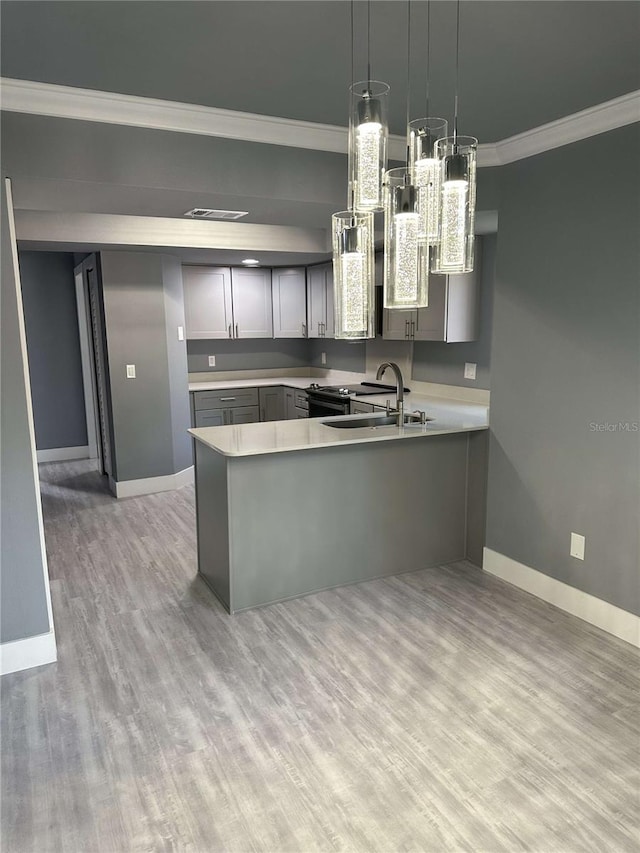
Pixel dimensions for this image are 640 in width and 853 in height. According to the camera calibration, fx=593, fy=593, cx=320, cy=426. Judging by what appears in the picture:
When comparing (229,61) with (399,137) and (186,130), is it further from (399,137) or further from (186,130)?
(399,137)

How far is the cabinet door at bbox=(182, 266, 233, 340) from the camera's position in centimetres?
618

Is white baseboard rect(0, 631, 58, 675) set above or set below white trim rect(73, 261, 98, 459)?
below

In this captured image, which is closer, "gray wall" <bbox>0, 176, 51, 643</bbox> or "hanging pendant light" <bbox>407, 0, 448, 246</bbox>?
"hanging pendant light" <bbox>407, 0, 448, 246</bbox>

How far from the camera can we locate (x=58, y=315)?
652 cm

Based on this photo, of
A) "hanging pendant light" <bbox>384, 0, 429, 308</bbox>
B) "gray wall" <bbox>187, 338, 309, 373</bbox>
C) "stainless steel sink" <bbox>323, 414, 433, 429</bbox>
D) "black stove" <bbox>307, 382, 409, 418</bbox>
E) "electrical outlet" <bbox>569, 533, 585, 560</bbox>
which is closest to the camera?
"hanging pendant light" <bbox>384, 0, 429, 308</bbox>

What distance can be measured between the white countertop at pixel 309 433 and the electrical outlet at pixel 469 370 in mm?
536

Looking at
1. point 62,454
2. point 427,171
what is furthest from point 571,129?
point 62,454

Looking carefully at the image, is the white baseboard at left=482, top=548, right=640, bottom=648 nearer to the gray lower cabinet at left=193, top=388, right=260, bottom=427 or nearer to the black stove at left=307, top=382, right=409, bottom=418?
the black stove at left=307, top=382, right=409, bottom=418

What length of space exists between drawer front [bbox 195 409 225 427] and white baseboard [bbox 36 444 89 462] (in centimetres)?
161

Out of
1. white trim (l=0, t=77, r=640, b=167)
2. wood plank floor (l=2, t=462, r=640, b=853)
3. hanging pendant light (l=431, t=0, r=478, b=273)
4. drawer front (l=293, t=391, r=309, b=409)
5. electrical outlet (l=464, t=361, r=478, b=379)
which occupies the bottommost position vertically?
wood plank floor (l=2, t=462, r=640, b=853)

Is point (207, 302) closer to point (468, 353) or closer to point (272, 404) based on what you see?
point (272, 404)

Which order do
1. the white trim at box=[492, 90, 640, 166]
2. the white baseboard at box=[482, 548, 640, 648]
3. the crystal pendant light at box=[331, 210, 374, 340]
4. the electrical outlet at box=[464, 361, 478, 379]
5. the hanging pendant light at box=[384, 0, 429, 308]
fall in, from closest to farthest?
the hanging pendant light at box=[384, 0, 429, 308] < the crystal pendant light at box=[331, 210, 374, 340] < the white trim at box=[492, 90, 640, 166] < the white baseboard at box=[482, 548, 640, 648] < the electrical outlet at box=[464, 361, 478, 379]

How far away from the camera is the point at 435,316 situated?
440cm

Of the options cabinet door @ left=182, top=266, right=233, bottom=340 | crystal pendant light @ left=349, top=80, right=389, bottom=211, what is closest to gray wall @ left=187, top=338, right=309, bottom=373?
cabinet door @ left=182, top=266, right=233, bottom=340
